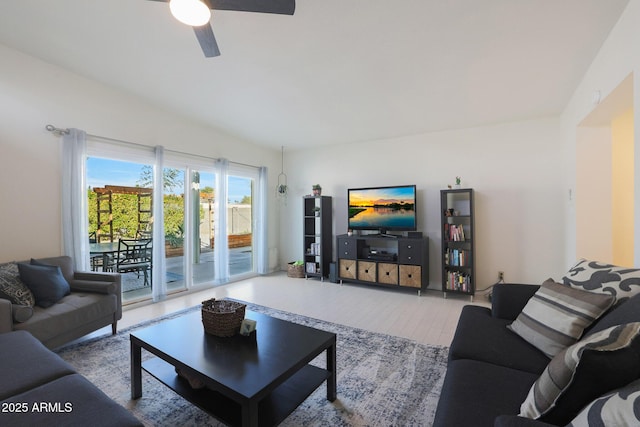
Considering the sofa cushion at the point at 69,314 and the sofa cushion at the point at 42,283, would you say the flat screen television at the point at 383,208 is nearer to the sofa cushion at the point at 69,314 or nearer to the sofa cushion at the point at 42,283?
the sofa cushion at the point at 69,314

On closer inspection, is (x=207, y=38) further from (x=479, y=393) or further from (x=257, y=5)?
(x=479, y=393)

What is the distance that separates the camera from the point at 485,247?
13.9ft

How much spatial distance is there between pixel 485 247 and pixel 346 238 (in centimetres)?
209

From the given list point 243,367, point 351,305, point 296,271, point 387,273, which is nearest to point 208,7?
point 243,367

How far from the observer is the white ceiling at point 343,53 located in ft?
6.84

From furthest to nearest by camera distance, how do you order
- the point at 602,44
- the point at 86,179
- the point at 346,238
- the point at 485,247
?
the point at 346,238 < the point at 485,247 < the point at 86,179 < the point at 602,44

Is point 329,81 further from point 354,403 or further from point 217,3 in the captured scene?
point 354,403

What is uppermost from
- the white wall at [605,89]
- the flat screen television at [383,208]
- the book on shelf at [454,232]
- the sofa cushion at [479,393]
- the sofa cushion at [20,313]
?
the white wall at [605,89]

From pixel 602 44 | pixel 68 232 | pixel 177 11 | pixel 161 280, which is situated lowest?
pixel 161 280

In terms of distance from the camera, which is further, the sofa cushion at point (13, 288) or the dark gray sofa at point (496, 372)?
the sofa cushion at point (13, 288)

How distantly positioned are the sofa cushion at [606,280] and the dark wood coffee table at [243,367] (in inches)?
58.8

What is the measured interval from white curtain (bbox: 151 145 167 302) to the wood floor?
0.68 ft

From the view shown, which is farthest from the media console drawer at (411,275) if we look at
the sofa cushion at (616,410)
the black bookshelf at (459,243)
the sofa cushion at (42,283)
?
the sofa cushion at (42,283)

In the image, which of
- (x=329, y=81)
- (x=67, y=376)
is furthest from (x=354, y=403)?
(x=329, y=81)
